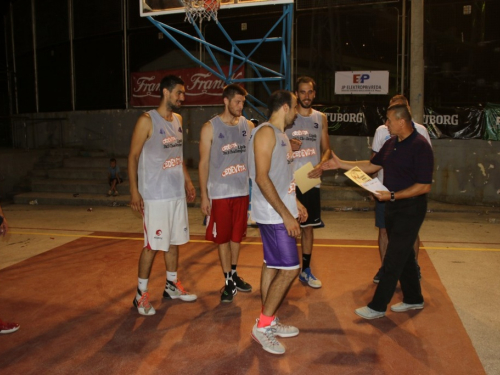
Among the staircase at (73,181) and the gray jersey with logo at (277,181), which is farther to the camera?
the staircase at (73,181)

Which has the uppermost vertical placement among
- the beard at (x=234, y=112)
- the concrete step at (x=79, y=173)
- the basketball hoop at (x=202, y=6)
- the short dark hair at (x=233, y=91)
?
the basketball hoop at (x=202, y=6)

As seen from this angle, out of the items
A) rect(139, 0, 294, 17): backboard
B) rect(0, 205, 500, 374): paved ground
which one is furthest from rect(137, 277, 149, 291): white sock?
rect(139, 0, 294, 17): backboard

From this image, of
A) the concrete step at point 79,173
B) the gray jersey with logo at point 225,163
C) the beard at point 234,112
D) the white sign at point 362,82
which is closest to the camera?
the beard at point 234,112

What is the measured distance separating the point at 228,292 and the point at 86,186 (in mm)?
9099

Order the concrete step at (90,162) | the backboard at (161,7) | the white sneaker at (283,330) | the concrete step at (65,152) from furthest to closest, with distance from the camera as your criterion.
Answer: the concrete step at (65,152) → the concrete step at (90,162) → the backboard at (161,7) → the white sneaker at (283,330)

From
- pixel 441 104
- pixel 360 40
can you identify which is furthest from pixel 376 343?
pixel 360 40

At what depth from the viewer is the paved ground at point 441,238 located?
4820 millimetres

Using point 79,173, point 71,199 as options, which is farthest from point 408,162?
point 79,173

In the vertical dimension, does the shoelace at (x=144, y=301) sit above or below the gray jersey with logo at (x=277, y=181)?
below

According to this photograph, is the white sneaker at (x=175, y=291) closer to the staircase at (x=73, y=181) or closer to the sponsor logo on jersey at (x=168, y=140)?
the sponsor logo on jersey at (x=168, y=140)

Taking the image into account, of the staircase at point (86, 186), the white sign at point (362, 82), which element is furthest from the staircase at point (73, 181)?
the white sign at point (362, 82)

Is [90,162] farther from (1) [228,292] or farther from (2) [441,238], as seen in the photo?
(1) [228,292]

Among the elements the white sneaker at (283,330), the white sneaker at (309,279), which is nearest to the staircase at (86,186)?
the white sneaker at (309,279)

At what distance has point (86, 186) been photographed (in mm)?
13391
